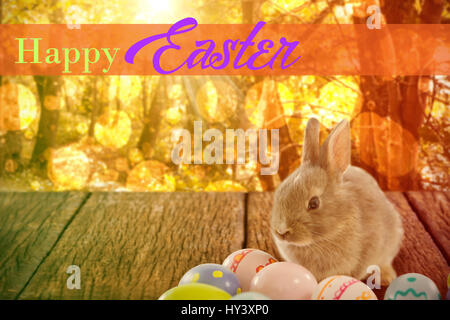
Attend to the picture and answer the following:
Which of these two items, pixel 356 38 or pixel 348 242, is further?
pixel 356 38

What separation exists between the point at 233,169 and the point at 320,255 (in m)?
1.11

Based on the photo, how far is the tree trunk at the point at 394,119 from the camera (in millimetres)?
2314

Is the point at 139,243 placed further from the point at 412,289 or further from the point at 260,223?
the point at 412,289

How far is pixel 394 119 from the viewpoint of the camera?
2.38 metres

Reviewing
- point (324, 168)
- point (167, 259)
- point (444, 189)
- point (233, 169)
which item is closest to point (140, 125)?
point (233, 169)

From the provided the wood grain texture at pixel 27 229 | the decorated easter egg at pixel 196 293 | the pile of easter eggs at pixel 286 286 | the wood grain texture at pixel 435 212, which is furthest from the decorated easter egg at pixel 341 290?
the wood grain texture at pixel 27 229

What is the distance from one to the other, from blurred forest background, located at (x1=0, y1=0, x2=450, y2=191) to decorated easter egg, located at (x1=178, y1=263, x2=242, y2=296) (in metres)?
1.11

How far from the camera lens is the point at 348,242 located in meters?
1.36

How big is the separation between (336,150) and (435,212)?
931mm
